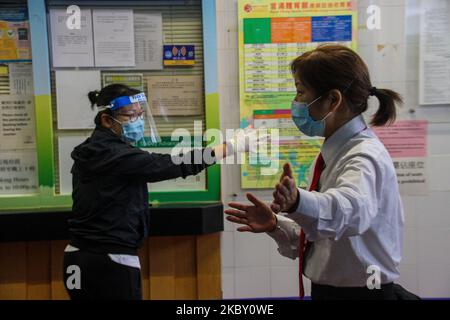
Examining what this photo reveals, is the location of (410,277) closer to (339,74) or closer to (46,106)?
(339,74)

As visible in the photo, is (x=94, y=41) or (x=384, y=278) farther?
(x=94, y=41)

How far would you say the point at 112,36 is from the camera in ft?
7.97

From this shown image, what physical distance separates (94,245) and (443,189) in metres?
2.05

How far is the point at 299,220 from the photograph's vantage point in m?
0.95

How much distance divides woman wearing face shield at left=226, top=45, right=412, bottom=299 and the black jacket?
26.7 inches

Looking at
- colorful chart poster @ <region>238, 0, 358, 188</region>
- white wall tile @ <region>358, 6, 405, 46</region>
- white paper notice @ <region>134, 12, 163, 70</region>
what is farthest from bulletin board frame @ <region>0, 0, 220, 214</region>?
white wall tile @ <region>358, 6, 405, 46</region>

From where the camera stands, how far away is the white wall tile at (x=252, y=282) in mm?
2523

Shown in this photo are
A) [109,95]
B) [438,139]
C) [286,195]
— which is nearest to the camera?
[286,195]

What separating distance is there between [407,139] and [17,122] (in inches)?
91.6

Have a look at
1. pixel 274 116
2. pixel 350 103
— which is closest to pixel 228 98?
pixel 274 116

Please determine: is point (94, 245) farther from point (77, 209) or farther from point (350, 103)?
point (350, 103)

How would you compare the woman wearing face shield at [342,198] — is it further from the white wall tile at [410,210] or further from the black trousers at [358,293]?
the white wall tile at [410,210]

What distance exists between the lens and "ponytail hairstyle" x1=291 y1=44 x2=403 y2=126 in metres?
1.11

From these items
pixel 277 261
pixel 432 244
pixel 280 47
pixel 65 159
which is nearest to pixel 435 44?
pixel 280 47
